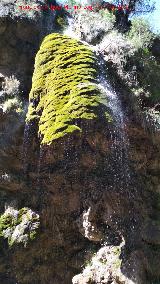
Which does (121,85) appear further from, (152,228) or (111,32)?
(152,228)

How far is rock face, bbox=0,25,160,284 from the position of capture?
7914 millimetres

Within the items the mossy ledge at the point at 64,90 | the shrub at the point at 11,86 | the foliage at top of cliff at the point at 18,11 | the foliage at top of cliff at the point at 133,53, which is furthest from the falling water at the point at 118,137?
the foliage at top of cliff at the point at 18,11

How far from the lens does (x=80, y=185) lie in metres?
9.55

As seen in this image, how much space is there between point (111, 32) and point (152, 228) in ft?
19.7

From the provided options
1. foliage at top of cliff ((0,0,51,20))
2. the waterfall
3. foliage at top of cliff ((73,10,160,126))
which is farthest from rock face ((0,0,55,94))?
the waterfall

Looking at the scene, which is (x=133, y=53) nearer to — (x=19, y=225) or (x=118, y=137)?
(x=118, y=137)

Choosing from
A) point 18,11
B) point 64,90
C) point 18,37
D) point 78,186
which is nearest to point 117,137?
point 64,90

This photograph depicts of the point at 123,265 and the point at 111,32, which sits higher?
the point at 111,32

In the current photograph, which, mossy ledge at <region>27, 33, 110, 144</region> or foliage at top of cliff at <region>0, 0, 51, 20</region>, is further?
foliage at top of cliff at <region>0, 0, 51, 20</region>

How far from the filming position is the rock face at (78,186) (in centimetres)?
791

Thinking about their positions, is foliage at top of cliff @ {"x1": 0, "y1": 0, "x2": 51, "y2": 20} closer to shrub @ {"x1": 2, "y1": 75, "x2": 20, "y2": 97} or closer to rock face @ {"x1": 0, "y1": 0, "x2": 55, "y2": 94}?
rock face @ {"x1": 0, "y1": 0, "x2": 55, "y2": 94}

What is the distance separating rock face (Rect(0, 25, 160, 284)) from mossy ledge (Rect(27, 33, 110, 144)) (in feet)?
0.07

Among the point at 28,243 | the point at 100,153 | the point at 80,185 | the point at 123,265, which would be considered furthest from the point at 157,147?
the point at 28,243

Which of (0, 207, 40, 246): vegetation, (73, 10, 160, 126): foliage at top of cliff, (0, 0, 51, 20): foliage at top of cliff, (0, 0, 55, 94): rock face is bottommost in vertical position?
(0, 207, 40, 246): vegetation
